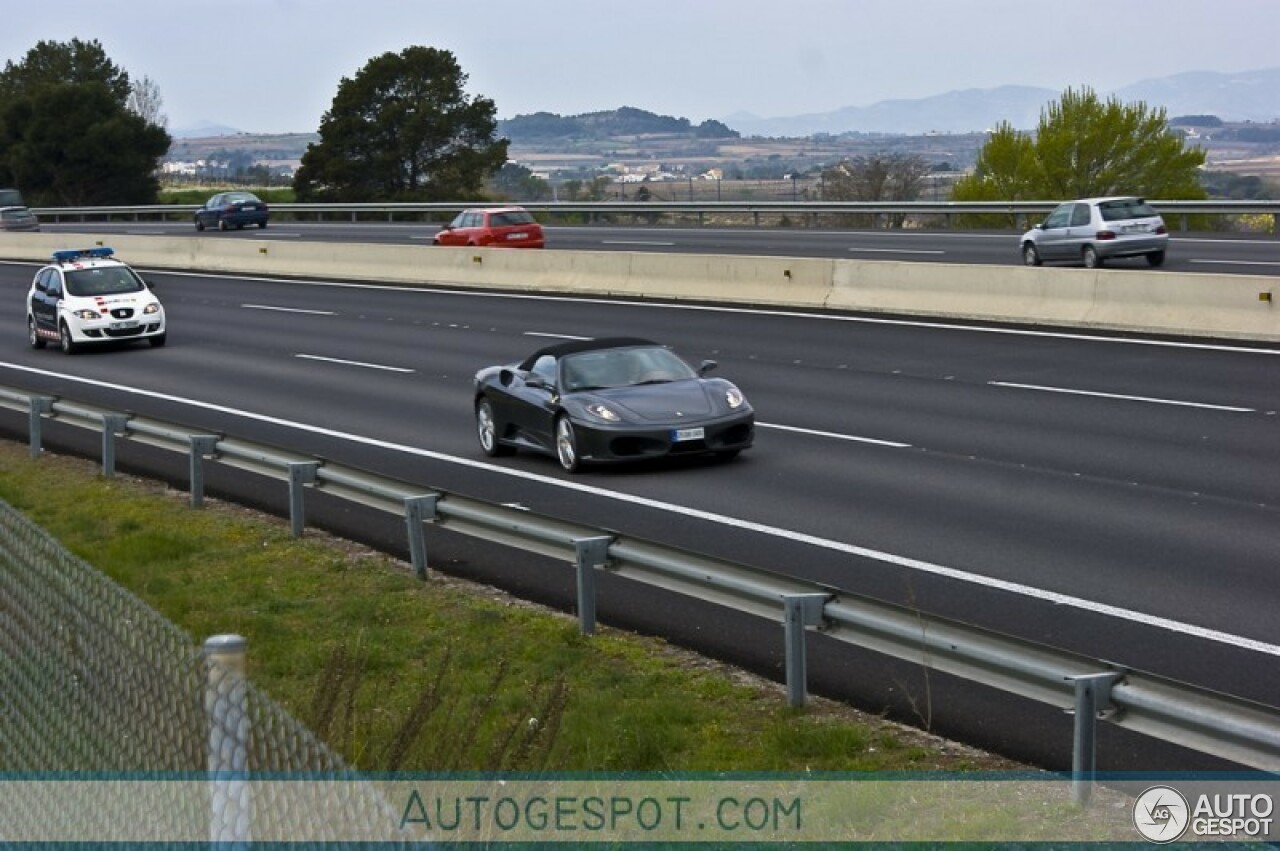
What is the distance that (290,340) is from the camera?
33188 mm

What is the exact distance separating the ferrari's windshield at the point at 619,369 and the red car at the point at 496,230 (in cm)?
2895

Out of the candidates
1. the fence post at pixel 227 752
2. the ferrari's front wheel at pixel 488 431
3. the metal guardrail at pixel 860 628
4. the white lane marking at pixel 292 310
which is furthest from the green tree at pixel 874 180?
the fence post at pixel 227 752

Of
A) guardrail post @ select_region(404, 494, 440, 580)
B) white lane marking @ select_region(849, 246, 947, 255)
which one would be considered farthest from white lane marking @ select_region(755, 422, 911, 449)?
white lane marking @ select_region(849, 246, 947, 255)

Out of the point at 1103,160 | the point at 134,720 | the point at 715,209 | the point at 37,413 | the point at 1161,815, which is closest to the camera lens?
the point at 134,720

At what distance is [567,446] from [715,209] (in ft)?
139

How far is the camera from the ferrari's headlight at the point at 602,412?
17.6 meters

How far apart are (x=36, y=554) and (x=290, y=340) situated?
85.7 ft

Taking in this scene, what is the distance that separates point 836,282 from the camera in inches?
1259

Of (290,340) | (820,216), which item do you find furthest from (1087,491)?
(820,216)

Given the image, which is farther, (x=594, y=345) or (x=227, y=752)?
(x=594, y=345)

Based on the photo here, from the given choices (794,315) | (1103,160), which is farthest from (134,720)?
(1103,160)

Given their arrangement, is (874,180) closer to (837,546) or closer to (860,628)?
(837,546)

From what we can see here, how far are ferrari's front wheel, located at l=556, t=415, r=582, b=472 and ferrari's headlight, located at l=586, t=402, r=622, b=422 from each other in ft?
0.89

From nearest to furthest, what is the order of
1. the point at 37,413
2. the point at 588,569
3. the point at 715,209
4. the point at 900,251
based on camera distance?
A: the point at 588,569 → the point at 37,413 → the point at 900,251 → the point at 715,209
